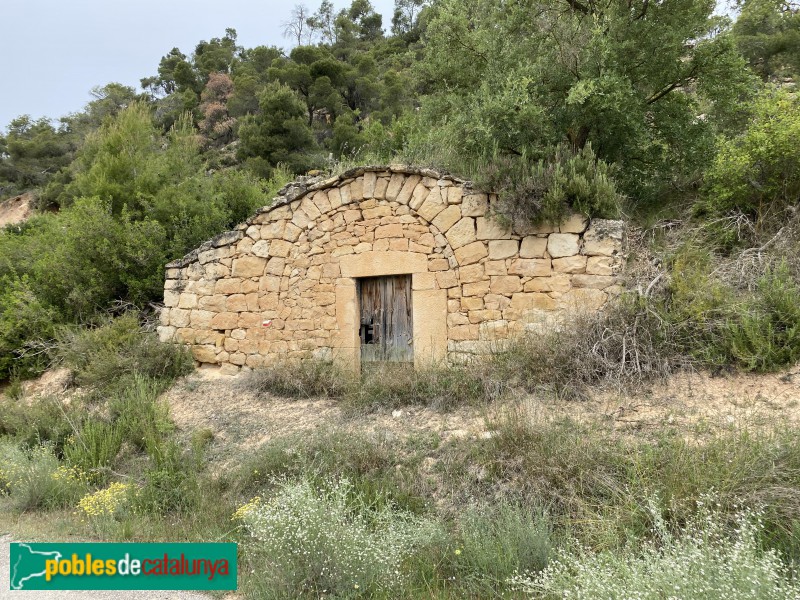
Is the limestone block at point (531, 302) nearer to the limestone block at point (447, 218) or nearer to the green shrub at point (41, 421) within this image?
the limestone block at point (447, 218)

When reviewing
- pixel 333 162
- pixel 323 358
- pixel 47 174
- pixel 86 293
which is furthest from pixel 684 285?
pixel 47 174

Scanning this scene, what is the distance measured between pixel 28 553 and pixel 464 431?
11.5 feet

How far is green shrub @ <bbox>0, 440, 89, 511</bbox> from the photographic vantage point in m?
5.15

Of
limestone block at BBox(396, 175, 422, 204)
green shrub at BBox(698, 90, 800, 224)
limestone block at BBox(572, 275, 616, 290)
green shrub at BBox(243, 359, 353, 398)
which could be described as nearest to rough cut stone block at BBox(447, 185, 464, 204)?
limestone block at BBox(396, 175, 422, 204)

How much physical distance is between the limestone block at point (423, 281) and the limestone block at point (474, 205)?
2.86 ft

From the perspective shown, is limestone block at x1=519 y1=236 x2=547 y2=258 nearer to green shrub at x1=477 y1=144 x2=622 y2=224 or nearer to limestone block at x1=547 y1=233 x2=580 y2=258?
limestone block at x1=547 y1=233 x2=580 y2=258

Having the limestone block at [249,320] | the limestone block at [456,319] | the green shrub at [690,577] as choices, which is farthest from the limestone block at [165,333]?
the green shrub at [690,577]

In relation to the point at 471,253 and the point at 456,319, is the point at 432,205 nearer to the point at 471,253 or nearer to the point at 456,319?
the point at 471,253

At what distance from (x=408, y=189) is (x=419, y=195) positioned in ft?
0.60

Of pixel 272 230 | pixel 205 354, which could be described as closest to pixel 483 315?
pixel 272 230

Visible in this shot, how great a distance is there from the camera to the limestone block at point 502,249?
20.4 feet

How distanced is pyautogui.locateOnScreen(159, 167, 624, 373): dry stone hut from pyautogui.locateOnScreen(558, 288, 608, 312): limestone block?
0.4 inches

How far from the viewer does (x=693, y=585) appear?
2.40 meters

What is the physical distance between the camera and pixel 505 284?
20.5 feet
